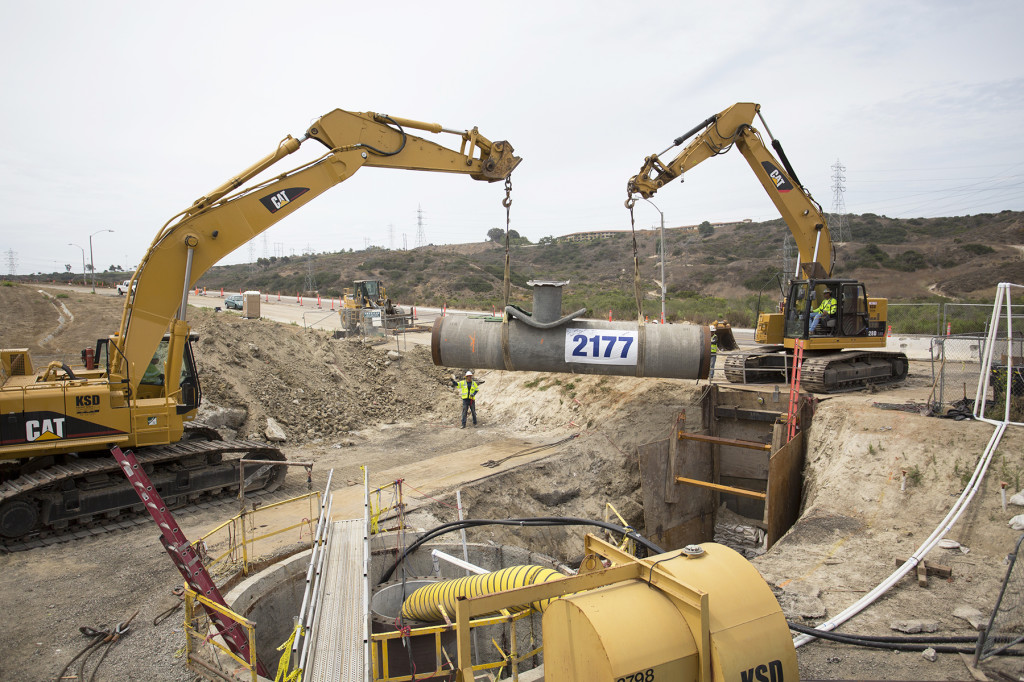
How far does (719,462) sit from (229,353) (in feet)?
44.4

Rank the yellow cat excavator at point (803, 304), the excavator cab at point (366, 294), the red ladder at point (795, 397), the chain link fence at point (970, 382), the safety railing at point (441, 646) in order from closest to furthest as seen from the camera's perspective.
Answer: the safety railing at point (441, 646), the chain link fence at point (970, 382), the red ladder at point (795, 397), the yellow cat excavator at point (803, 304), the excavator cab at point (366, 294)

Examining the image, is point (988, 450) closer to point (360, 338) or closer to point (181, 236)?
point (181, 236)

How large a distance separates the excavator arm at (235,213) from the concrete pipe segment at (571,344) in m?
3.84

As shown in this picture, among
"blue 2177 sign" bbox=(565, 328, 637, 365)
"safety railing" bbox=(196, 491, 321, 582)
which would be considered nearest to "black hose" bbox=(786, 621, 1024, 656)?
"blue 2177 sign" bbox=(565, 328, 637, 365)

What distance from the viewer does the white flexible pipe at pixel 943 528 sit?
6777mm

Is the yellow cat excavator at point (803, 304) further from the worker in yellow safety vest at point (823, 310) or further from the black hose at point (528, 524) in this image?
the black hose at point (528, 524)

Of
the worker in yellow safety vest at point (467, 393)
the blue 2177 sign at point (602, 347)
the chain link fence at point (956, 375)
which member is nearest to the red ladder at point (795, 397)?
the chain link fence at point (956, 375)

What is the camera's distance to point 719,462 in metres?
15.7

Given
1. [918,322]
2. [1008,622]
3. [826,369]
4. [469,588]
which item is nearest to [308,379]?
[469,588]

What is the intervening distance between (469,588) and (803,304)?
11.7m

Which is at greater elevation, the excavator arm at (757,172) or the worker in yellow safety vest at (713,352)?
the excavator arm at (757,172)

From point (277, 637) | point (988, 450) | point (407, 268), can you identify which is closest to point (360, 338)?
point (277, 637)

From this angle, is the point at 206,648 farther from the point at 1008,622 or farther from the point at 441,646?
the point at 1008,622

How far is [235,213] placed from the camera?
1051cm
